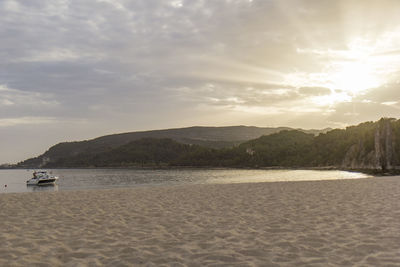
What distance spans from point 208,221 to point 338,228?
430 cm

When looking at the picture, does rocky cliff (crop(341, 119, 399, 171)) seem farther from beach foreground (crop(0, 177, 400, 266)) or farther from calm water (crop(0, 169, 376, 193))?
beach foreground (crop(0, 177, 400, 266))

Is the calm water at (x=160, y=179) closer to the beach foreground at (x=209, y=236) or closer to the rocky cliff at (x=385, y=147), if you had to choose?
the rocky cliff at (x=385, y=147)

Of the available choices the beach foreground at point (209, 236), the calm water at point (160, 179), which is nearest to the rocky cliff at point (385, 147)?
the calm water at point (160, 179)

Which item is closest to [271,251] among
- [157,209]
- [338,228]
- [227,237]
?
[227,237]

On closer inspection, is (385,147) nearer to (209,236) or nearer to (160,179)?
(160,179)

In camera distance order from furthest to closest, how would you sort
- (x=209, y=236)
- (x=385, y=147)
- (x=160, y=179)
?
(x=385, y=147)
(x=160, y=179)
(x=209, y=236)

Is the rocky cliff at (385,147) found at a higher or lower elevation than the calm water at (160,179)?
higher

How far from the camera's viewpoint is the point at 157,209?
16.3 m

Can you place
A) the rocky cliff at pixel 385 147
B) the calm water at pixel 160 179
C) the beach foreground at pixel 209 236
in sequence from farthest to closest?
1. the rocky cliff at pixel 385 147
2. the calm water at pixel 160 179
3. the beach foreground at pixel 209 236

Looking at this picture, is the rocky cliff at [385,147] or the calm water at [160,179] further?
the rocky cliff at [385,147]

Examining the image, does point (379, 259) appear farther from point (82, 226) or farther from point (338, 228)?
point (82, 226)

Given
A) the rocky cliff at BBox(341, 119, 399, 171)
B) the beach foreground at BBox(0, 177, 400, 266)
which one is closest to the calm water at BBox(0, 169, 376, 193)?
the rocky cliff at BBox(341, 119, 399, 171)

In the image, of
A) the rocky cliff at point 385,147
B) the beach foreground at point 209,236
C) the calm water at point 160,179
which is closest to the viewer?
the beach foreground at point 209,236

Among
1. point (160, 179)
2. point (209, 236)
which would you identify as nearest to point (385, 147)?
point (160, 179)
